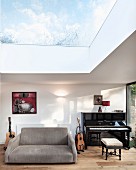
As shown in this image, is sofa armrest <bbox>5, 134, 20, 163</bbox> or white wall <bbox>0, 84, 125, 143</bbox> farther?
white wall <bbox>0, 84, 125, 143</bbox>

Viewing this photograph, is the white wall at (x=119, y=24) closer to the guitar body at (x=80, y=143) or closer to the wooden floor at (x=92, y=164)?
the wooden floor at (x=92, y=164)

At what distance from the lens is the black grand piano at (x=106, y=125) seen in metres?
5.76

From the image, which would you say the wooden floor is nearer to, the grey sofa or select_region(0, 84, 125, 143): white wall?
the grey sofa

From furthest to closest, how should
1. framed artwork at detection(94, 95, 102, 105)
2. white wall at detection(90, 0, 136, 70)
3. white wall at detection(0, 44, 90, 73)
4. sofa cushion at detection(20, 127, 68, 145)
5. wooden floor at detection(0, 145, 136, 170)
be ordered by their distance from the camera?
framed artwork at detection(94, 95, 102, 105), sofa cushion at detection(20, 127, 68, 145), wooden floor at detection(0, 145, 136, 170), white wall at detection(0, 44, 90, 73), white wall at detection(90, 0, 136, 70)

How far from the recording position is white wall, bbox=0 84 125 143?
20.7 feet

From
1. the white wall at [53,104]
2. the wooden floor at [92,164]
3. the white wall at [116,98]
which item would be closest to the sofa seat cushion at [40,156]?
the wooden floor at [92,164]

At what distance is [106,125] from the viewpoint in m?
6.09

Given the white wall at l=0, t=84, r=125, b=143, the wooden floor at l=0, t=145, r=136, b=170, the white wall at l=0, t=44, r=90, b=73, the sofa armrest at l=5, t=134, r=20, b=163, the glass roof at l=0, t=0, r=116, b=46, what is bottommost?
the wooden floor at l=0, t=145, r=136, b=170

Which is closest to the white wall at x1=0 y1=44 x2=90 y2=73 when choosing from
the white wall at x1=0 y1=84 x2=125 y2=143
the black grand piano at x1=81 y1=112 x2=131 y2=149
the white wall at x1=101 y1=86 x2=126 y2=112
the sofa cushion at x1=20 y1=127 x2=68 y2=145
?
the sofa cushion at x1=20 y1=127 x2=68 y2=145

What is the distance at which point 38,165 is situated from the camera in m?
4.38

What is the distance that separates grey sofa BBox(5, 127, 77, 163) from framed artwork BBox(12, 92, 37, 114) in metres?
1.06

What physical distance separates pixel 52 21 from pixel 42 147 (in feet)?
10.4

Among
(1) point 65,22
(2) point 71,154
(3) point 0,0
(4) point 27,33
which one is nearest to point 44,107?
(2) point 71,154

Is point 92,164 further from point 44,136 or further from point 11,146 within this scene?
point 11,146
